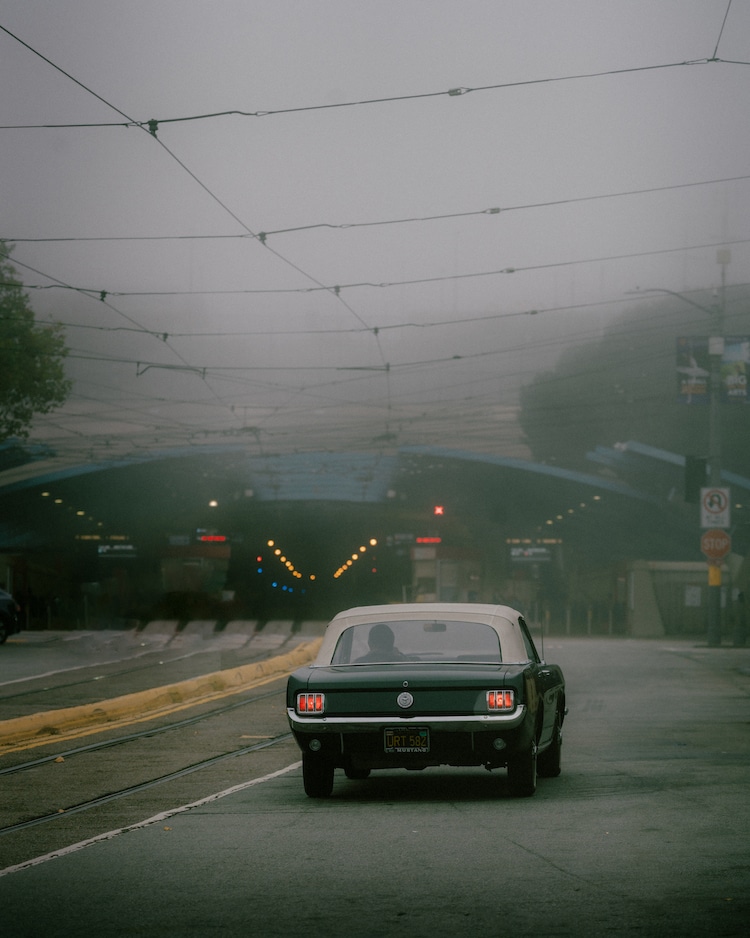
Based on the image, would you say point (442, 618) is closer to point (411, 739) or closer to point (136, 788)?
point (411, 739)

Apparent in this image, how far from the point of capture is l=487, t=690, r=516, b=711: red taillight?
9719 mm

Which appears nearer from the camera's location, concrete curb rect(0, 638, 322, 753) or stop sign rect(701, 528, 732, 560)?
concrete curb rect(0, 638, 322, 753)

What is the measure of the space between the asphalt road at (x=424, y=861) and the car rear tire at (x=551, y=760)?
6.3 inches

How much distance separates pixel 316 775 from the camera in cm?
1023

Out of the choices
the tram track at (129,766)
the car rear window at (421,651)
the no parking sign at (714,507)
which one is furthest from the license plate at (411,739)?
the no parking sign at (714,507)

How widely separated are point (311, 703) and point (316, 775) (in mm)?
651

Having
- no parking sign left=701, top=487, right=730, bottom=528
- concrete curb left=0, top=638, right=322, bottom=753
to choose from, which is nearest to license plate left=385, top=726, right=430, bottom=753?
concrete curb left=0, top=638, right=322, bottom=753

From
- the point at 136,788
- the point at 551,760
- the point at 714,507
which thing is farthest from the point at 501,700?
A: the point at 714,507

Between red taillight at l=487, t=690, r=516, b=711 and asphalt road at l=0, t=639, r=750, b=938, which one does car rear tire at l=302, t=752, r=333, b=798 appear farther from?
red taillight at l=487, t=690, r=516, b=711

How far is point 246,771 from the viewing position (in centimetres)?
1214

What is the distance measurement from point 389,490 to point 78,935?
66894 millimetres

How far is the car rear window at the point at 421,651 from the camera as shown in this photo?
34.9ft

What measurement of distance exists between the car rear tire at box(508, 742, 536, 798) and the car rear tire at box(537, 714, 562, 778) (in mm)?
1076

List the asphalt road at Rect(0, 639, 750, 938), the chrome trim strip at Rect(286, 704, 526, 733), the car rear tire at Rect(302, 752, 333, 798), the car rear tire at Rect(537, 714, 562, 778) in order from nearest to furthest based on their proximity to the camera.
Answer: the asphalt road at Rect(0, 639, 750, 938) → the chrome trim strip at Rect(286, 704, 526, 733) → the car rear tire at Rect(302, 752, 333, 798) → the car rear tire at Rect(537, 714, 562, 778)
